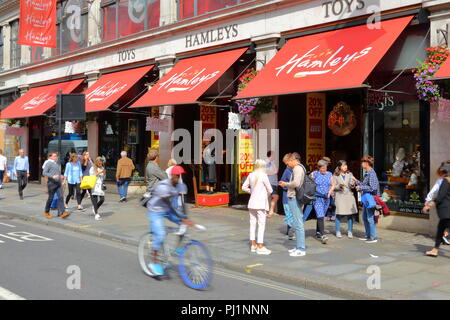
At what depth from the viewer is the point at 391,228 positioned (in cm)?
1130

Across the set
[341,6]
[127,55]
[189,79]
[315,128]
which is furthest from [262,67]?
[127,55]

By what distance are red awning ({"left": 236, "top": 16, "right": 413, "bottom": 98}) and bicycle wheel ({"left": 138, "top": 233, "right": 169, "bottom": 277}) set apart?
17.8ft

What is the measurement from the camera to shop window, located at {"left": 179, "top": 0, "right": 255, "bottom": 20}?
613 inches

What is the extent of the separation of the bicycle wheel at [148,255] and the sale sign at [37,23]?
16.3m

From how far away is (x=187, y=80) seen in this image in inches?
597

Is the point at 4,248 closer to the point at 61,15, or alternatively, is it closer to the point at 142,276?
the point at 142,276

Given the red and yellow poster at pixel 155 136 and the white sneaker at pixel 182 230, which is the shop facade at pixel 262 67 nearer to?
the red and yellow poster at pixel 155 136

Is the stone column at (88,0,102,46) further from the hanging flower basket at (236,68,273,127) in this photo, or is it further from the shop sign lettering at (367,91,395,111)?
the shop sign lettering at (367,91,395,111)

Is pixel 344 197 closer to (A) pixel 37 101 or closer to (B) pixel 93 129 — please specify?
(B) pixel 93 129

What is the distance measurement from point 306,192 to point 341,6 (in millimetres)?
5555

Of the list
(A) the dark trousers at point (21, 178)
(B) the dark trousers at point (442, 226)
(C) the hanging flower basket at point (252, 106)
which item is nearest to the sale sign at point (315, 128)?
(C) the hanging flower basket at point (252, 106)

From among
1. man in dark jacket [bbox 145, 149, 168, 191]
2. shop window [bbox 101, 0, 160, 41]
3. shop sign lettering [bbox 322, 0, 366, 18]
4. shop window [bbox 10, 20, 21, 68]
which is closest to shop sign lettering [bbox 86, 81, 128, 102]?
shop window [bbox 101, 0, 160, 41]

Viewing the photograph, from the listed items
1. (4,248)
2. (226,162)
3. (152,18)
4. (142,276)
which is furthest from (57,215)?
(152,18)

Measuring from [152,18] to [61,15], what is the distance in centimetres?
702
